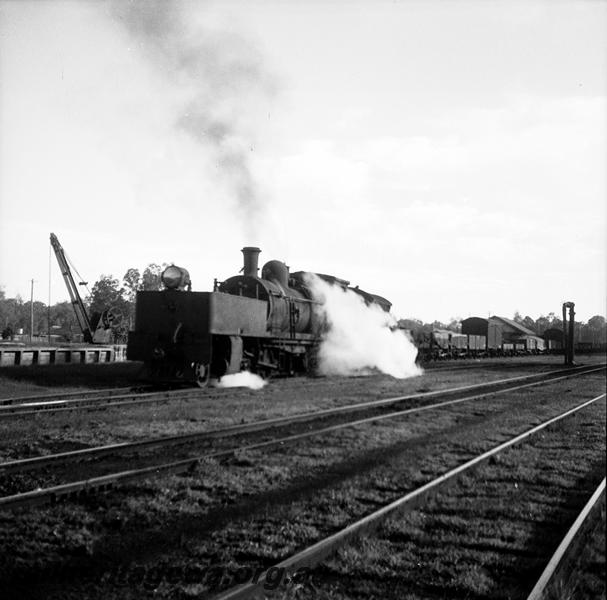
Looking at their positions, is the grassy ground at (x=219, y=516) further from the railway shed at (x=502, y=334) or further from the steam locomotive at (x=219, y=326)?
the railway shed at (x=502, y=334)

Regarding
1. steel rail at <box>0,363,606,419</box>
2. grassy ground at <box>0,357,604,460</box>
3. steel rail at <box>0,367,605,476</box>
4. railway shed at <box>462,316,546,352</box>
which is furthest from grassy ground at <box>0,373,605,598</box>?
railway shed at <box>462,316,546,352</box>

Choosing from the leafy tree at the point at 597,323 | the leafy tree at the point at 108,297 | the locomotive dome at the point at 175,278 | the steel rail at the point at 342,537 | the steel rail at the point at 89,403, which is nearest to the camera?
the steel rail at the point at 342,537

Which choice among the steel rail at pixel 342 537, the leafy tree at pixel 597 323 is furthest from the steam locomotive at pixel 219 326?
the leafy tree at pixel 597 323

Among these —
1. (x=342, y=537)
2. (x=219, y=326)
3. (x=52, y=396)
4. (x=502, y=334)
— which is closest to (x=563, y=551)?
(x=342, y=537)

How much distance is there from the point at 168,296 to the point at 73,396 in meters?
3.48

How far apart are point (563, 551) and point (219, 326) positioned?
436 inches

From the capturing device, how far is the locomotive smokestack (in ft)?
58.5

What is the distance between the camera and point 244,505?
5523mm

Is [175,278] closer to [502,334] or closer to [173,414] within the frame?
[173,414]

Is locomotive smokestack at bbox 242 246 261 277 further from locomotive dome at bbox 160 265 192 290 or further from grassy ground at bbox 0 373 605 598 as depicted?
grassy ground at bbox 0 373 605 598

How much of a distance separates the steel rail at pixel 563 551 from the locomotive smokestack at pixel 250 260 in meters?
12.8

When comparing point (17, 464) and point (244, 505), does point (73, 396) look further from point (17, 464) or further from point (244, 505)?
point (244, 505)

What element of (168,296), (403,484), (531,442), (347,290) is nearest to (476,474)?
(403,484)

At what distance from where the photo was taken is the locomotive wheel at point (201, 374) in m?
14.9
